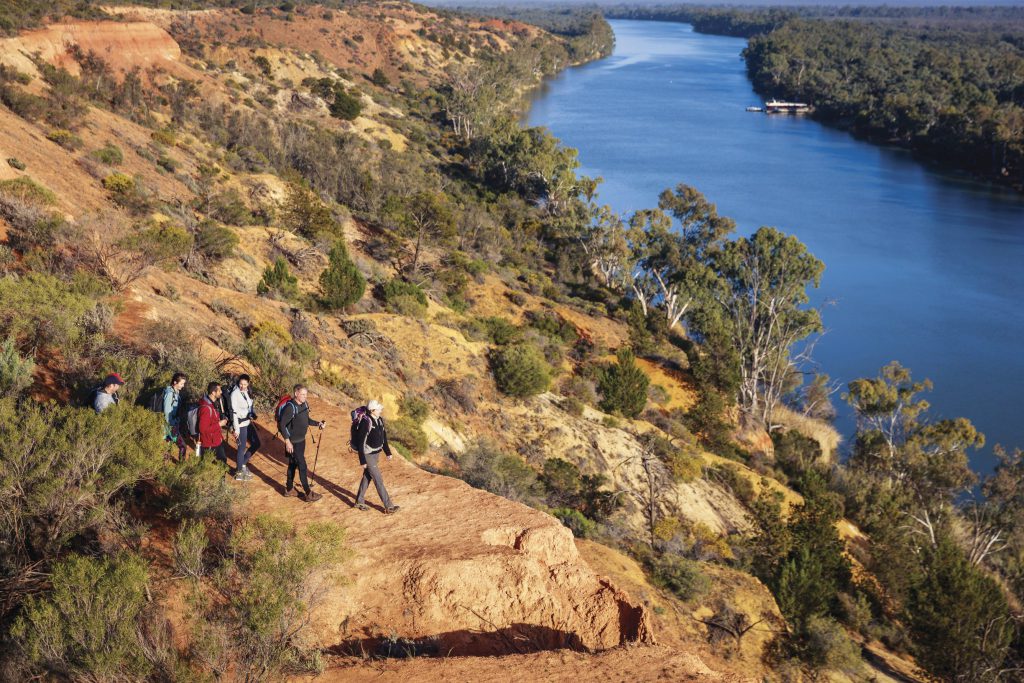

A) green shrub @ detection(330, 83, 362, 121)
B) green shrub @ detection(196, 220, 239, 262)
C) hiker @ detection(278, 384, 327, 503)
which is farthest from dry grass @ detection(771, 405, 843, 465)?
green shrub @ detection(330, 83, 362, 121)

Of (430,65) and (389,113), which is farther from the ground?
→ (430,65)

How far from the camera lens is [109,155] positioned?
2334 cm

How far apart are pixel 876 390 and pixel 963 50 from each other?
450 feet

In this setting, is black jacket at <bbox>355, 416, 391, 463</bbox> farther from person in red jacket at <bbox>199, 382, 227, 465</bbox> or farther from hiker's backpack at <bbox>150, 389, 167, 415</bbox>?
hiker's backpack at <bbox>150, 389, 167, 415</bbox>

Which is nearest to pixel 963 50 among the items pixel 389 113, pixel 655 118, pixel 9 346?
pixel 655 118

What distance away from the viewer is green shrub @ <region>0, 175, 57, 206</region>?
47.9ft

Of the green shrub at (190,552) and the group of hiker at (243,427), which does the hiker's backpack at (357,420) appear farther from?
the green shrub at (190,552)

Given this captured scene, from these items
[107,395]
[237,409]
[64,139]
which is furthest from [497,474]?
[64,139]

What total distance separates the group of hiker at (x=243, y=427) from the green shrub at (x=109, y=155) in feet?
60.5

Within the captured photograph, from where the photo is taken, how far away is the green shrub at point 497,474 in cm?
1277

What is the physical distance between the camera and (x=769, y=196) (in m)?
59.5

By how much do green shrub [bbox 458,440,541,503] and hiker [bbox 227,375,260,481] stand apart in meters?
4.99

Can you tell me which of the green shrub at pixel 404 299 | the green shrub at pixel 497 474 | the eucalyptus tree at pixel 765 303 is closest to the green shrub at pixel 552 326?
the green shrub at pixel 404 299

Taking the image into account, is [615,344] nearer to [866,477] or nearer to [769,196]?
[866,477]
